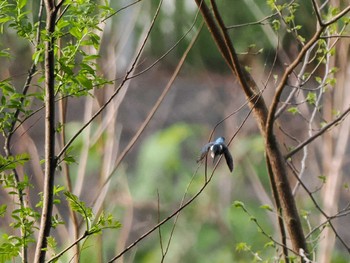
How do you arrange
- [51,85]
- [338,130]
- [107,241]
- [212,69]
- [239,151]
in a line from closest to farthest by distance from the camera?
[51,85] → [338,130] → [239,151] → [107,241] → [212,69]

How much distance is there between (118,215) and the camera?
15.8ft

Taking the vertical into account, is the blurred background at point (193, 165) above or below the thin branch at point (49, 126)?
below

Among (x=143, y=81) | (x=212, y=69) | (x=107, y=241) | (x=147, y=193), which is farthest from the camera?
(x=143, y=81)

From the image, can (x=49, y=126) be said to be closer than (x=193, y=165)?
Yes

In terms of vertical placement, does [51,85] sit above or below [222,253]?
above

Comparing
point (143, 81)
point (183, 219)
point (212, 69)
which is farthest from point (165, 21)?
point (143, 81)

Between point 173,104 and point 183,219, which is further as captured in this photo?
point 173,104

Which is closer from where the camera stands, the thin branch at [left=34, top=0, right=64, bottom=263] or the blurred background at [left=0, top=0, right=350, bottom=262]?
the thin branch at [left=34, top=0, right=64, bottom=263]

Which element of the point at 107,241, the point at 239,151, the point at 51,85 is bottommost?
the point at 107,241

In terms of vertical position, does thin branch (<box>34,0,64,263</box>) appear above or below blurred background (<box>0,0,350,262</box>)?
above

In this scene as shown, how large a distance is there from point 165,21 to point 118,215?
4.05ft

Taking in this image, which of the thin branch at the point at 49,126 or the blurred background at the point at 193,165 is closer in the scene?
the thin branch at the point at 49,126

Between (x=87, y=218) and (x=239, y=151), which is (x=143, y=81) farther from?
(x=87, y=218)

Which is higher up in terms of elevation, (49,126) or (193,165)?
(49,126)
